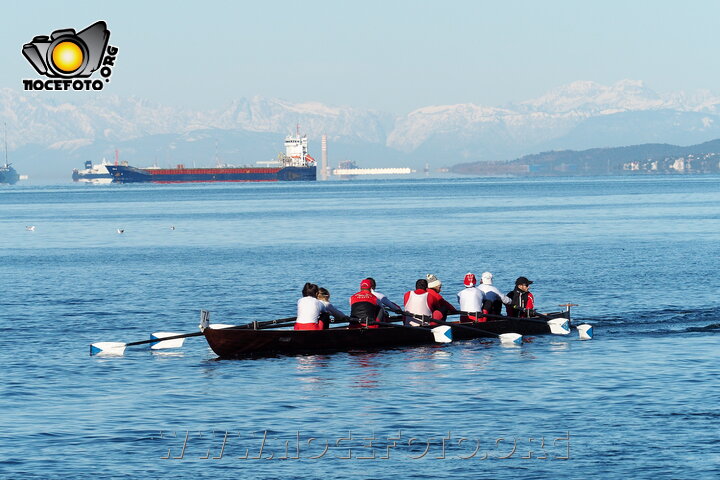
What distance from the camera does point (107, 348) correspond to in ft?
101

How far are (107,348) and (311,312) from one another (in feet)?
18.0

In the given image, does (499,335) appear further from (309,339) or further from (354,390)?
(354,390)

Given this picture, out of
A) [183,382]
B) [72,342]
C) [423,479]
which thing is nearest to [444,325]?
[183,382]

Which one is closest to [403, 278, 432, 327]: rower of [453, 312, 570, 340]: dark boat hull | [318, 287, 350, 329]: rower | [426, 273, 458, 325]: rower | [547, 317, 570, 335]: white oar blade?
[426, 273, 458, 325]: rower

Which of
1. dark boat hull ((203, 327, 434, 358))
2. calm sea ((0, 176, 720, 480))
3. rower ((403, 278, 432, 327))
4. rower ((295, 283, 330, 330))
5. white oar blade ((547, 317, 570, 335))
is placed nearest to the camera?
calm sea ((0, 176, 720, 480))

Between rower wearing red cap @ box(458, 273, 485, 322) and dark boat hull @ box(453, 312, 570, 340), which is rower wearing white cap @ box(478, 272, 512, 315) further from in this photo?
dark boat hull @ box(453, 312, 570, 340)

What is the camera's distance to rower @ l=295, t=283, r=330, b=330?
1190 inches

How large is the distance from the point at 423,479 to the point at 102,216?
124 metres

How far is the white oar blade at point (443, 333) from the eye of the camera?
3197cm

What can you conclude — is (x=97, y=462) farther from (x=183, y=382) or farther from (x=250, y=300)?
(x=250, y=300)

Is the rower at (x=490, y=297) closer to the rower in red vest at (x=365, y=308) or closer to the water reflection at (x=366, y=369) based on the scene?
the rower in red vest at (x=365, y=308)

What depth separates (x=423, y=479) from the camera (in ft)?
62.1

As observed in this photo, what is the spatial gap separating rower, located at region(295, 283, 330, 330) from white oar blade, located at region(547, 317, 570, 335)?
7215 mm

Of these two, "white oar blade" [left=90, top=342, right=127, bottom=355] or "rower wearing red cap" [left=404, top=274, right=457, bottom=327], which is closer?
"white oar blade" [left=90, top=342, right=127, bottom=355]
